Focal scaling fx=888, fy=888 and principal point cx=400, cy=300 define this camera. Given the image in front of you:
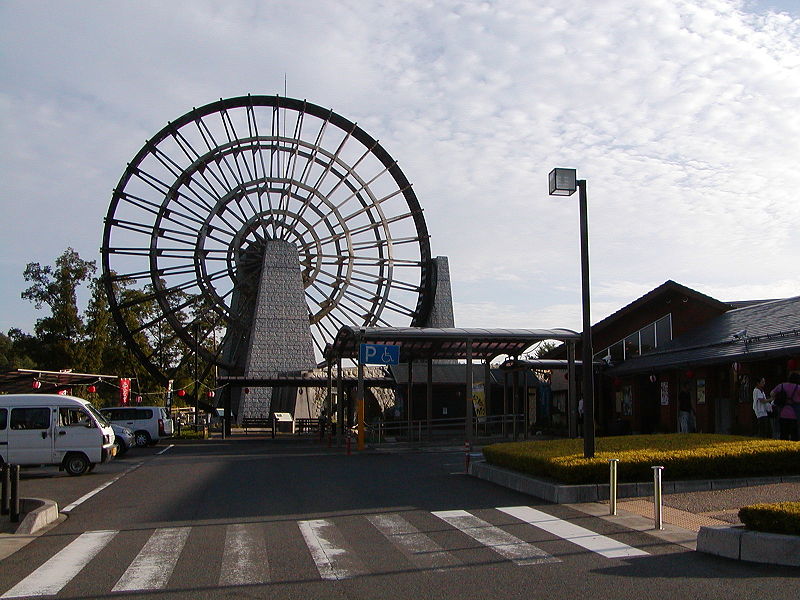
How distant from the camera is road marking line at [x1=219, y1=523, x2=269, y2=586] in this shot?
7781mm

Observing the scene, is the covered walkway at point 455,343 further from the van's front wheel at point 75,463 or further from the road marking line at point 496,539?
the road marking line at point 496,539

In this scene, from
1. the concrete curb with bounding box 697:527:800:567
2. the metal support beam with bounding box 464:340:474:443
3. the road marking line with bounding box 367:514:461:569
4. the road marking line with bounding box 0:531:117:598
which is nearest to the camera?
the road marking line with bounding box 0:531:117:598

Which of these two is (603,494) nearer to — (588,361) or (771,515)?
(588,361)

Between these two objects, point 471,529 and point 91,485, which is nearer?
point 471,529

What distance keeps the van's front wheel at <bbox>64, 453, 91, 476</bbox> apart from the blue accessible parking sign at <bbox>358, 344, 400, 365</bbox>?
8547 mm

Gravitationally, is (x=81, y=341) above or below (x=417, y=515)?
above

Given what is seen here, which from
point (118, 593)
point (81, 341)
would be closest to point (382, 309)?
point (81, 341)

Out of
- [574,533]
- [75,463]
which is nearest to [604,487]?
[574,533]

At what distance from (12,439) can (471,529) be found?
12.2 m

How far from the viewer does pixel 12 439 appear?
1856 cm

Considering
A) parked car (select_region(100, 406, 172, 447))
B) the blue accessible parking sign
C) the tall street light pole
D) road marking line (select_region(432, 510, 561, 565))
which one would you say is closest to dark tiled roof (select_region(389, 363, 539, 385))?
parked car (select_region(100, 406, 172, 447))

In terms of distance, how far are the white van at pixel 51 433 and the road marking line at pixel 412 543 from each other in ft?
32.4

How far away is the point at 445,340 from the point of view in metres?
27.2

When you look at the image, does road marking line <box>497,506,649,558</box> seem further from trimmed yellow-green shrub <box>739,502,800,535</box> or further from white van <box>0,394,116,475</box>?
white van <box>0,394,116,475</box>
